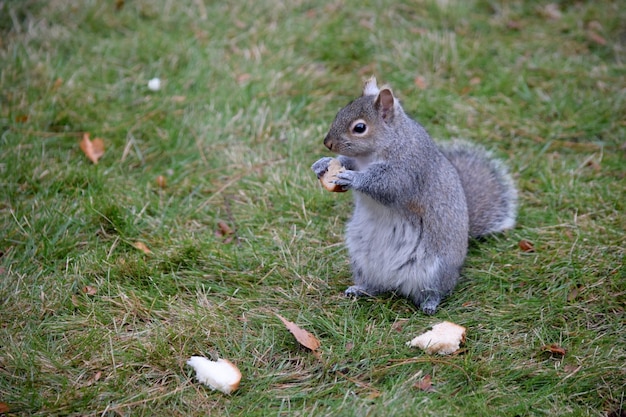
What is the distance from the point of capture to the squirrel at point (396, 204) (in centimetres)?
279

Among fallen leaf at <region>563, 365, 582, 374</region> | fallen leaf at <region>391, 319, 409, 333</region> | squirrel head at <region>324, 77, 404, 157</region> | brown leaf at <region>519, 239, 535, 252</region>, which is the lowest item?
fallen leaf at <region>391, 319, 409, 333</region>

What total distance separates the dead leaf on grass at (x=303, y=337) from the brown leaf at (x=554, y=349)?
33.1 inches

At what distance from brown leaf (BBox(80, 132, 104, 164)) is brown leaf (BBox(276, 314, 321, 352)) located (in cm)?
162

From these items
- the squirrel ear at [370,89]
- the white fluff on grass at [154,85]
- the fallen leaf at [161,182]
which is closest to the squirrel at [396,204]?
the squirrel ear at [370,89]

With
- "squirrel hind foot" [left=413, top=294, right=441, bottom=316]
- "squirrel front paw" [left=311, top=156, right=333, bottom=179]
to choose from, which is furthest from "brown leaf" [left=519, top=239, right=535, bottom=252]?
"squirrel front paw" [left=311, top=156, right=333, bottom=179]

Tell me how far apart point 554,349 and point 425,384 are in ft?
1.73

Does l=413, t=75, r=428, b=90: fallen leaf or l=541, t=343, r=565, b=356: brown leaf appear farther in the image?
l=413, t=75, r=428, b=90: fallen leaf

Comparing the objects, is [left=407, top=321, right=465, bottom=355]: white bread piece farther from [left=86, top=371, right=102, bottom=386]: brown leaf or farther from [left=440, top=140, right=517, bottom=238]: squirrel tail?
[left=86, top=371, right=102, bottom=386]: brown leaf

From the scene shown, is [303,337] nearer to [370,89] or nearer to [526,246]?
[370,89]

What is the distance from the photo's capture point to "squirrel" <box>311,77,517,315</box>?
279 centimetres

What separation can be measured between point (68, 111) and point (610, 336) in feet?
9.90

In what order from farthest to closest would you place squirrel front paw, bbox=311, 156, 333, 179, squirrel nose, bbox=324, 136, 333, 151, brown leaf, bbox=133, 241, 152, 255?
brown leaf, bbox=133, 241, 152, 255
squirrel front paw, bbox=311, 156, 333, 179
squirrel nose, bbox=324, 136, 333, 151

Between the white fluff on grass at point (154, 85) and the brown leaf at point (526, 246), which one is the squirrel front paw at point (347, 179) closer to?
the brown leaf at point (526, 246)

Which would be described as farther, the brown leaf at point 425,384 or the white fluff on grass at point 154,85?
the white fluff on grass at point 154,85
